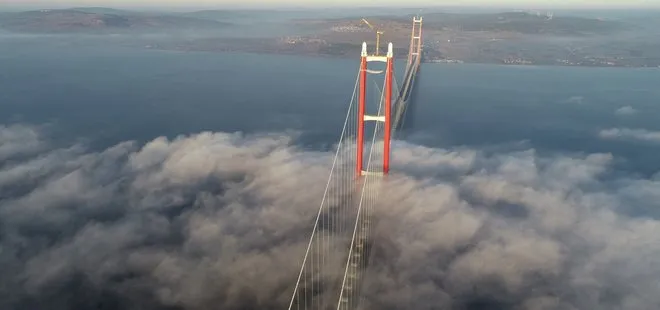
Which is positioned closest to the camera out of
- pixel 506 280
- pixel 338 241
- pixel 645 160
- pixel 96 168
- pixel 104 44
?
pixel 506 280

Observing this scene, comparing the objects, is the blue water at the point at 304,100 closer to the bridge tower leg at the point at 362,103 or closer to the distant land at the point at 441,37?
the distant land at the point at 441,37

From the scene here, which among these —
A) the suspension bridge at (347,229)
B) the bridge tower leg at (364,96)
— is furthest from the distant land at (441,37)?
the bridge tower leg at (364,96)

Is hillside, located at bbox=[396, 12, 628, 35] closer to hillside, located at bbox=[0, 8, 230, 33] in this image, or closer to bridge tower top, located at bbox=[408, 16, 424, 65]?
bridge tower top, located at bbox=[408, 16, 424, 65]

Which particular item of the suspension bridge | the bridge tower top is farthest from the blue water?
the suspension bridge

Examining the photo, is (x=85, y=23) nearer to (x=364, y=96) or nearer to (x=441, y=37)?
(x=441, y=37)

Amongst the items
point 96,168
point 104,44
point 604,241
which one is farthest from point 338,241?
point 104,44

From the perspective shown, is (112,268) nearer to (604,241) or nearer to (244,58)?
(604,241)
